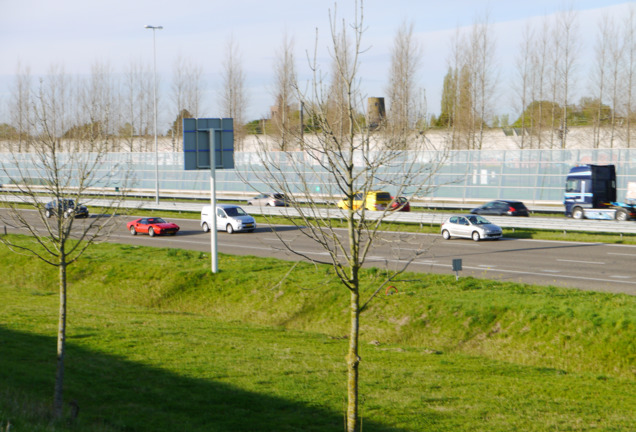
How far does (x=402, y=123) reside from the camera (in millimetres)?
10164

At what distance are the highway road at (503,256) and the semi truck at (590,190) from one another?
10.2 metres

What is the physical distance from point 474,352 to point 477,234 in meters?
16.6

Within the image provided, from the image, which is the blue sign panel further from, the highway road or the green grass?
the green grass

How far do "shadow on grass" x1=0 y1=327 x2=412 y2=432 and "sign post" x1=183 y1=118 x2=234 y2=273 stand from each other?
10.1 meters

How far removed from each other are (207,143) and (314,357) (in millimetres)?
12229

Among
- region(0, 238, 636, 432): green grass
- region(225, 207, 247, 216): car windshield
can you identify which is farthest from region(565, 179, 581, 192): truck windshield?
region(0, 238, 636, 432): green grass

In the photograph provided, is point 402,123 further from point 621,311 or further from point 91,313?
point 91,313

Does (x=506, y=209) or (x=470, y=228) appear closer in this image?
(x=470, y=228)

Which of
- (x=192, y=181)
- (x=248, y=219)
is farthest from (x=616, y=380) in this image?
(x=192, y=181)

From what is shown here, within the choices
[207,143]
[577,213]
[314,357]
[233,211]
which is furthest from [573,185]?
[314,357]

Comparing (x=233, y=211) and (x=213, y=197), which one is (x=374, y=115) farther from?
(x=233, y=211)

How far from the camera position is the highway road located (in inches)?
835

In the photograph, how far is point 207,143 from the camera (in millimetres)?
24562

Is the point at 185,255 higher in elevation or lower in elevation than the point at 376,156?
lower
